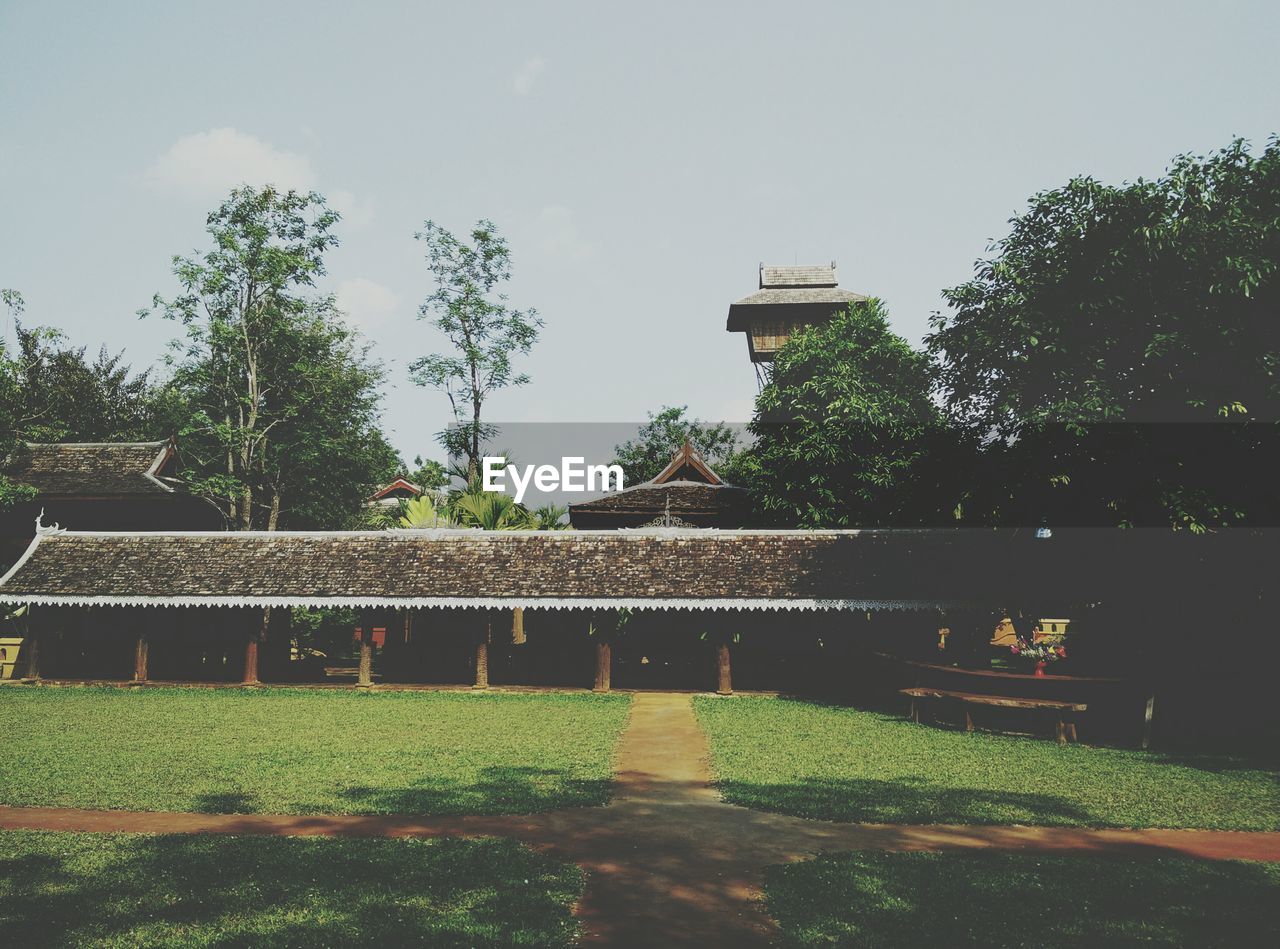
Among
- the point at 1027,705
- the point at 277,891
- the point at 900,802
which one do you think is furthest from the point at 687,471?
the point at 277,891

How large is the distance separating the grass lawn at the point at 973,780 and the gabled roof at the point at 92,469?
28.4 metres

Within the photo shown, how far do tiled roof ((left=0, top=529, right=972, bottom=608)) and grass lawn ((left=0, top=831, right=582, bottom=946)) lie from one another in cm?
1396

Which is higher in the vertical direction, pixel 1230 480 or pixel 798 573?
pixel 1230 480

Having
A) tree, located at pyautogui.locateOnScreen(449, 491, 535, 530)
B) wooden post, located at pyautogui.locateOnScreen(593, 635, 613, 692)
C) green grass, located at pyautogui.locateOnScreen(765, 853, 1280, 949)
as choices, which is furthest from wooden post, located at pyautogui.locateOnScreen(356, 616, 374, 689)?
green grass, located at pyautogui.locateOnScreen(765, 853, 1280, 949)

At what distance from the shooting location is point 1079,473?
16891 millimetres

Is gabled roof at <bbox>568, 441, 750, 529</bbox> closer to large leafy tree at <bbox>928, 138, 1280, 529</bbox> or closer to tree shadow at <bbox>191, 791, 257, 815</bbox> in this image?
large leafy tree at <bbox>928, 138, 1280, 529</bbox>

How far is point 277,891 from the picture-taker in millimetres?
7621

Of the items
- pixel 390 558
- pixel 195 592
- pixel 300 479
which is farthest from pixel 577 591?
pixel 300 479

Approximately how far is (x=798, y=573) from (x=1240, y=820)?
13531mm

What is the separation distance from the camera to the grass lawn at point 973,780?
10680mm

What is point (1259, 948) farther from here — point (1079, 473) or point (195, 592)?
point (195, 592)

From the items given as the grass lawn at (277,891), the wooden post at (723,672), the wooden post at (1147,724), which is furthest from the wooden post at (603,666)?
the grass lawn at (277,891)

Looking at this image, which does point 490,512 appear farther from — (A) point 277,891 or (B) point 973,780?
(A) point 277,891

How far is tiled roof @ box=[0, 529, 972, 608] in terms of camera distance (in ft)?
75.2
